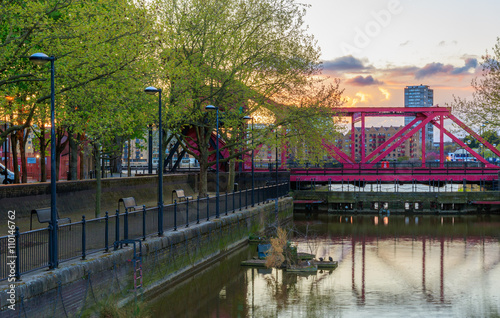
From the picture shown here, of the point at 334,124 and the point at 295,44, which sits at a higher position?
the point at 295,44

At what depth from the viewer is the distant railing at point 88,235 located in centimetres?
1393

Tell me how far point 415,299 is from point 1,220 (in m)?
14.8

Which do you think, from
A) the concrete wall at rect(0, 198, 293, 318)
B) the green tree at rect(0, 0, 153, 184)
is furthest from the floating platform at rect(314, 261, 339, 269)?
the green tree at rect(0, 0, 153, 184)

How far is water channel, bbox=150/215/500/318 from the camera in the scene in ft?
62.7

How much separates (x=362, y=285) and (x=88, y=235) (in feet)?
34.2

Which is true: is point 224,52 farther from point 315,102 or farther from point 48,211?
point 48,211

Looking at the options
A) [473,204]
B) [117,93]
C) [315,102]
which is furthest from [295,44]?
[473,204]

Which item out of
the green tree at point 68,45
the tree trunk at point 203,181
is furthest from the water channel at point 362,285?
the green tree at point 68,45

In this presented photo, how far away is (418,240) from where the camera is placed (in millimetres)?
37562

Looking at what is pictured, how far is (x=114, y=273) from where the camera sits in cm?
1811

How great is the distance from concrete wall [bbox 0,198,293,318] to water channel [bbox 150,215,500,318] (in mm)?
746

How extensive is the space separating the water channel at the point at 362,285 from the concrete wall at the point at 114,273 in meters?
0.75

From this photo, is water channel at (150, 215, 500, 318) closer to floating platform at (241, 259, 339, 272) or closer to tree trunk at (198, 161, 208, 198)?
floating platform at (241, 259, 339, 272)

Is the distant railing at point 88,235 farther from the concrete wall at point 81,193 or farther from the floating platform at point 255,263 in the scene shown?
the concrete wall at point 81,193
